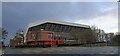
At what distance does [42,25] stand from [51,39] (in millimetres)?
6927

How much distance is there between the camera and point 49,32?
316 ft

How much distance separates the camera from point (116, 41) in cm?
7625

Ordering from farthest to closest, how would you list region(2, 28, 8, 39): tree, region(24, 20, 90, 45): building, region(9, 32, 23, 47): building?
1. region(9, 32, 23, 47): building
2. region(24, 20, 90, 45): building
3. region(2, 28, 8, 39): tree

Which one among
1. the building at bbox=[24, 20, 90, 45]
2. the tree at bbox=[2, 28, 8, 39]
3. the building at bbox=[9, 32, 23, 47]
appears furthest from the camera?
the building at bbox=[9, 32, 23, 47]

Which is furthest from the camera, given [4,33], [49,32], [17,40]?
[49,32]

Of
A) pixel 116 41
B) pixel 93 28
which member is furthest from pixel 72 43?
pixel 116 41

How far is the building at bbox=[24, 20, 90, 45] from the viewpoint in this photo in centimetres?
8962

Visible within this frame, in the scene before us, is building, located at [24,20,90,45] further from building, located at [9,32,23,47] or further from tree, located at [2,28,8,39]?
tree, located at [2,28,8,39]

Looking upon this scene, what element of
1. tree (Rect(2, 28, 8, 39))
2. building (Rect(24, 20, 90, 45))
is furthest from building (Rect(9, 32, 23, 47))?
tree (Rect(2, 28, 8, 39))

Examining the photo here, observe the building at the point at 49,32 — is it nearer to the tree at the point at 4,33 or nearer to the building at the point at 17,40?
the building at the point at 17,40

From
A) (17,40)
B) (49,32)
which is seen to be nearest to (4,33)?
(17,40)

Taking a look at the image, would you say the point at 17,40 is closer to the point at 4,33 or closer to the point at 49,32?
the point at 49,32

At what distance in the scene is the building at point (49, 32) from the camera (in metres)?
89.6

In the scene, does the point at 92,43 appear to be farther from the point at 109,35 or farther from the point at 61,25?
the point at 61,25
